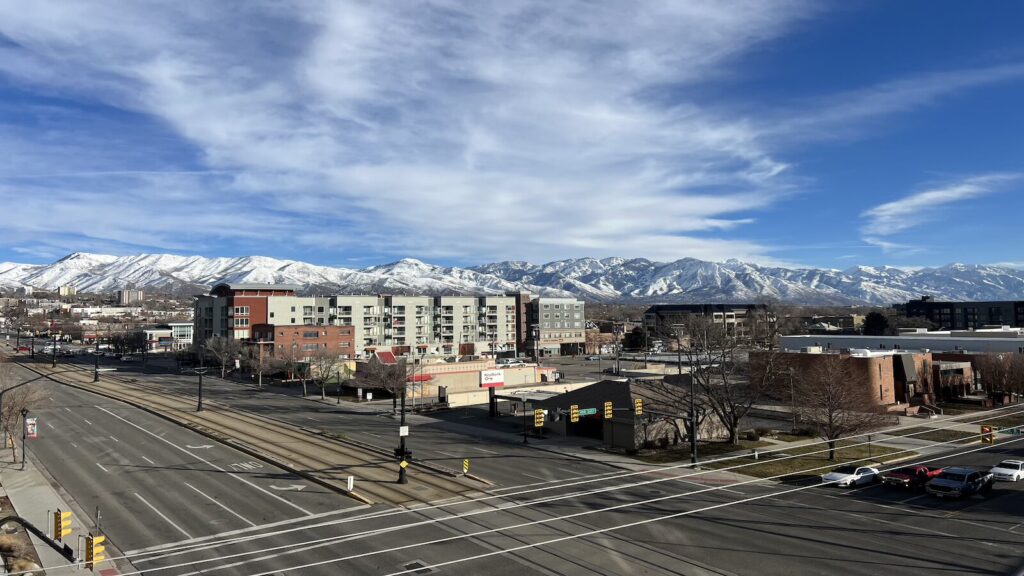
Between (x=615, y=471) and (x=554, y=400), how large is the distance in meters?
17.3

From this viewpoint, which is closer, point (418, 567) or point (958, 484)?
point (418, 567)

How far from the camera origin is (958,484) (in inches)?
1310

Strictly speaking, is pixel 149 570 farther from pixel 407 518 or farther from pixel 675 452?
pixel 675 452

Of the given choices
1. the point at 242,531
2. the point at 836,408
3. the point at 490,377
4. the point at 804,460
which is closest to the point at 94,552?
the point at 242,531

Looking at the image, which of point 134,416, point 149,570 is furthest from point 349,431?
point 149,570

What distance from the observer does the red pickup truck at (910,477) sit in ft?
116

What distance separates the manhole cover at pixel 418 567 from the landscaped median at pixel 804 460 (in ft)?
81.0

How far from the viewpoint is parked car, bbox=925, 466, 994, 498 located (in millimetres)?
33281

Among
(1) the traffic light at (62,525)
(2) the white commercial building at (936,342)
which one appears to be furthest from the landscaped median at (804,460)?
(2) the white commercial building at (936,342)

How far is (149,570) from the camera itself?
74.2 ft

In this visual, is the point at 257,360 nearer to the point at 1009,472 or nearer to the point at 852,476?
the point at 852,476

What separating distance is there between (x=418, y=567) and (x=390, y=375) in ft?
184

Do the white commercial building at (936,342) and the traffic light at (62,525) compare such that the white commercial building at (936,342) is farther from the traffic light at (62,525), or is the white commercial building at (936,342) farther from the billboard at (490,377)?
the traffic light at (62,525)

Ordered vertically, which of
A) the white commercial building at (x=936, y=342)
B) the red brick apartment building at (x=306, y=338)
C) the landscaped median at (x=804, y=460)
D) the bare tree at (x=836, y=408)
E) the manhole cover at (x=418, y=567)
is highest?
the red brick apartment building at (x=306, y=338)
